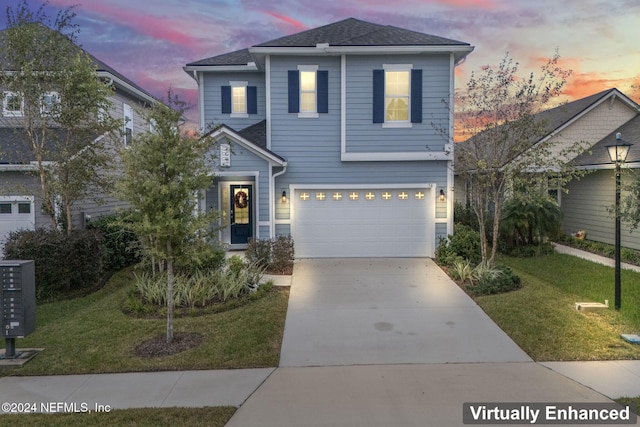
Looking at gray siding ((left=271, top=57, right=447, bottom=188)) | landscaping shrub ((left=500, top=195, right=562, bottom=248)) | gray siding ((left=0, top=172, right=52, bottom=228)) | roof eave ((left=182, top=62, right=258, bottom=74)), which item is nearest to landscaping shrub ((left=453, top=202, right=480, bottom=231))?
landscaping shrub ((left=500, top=195, right=562, bottom=248))

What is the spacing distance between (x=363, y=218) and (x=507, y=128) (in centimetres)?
480

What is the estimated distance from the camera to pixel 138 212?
6125 mm

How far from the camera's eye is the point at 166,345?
20.8 ft

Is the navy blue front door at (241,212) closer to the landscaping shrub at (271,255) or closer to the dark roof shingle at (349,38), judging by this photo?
the landscaping shrub at (271,255)

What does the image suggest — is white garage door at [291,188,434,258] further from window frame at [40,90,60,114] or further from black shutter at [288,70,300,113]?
window frame at [40,90,60,114]

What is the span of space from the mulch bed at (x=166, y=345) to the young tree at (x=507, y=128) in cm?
694

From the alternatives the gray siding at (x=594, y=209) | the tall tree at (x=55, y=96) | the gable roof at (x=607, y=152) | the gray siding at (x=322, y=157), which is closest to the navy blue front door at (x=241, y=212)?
the gray siding at (x=322, y=157)

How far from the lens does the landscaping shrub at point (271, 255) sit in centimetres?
1141

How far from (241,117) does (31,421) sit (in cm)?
1180

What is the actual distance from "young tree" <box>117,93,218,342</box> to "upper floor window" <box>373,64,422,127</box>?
24.6ft

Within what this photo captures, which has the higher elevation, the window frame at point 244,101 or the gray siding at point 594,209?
the window frame at point 244,101

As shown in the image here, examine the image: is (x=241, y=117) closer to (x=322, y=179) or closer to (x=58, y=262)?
(x=322, y=179)

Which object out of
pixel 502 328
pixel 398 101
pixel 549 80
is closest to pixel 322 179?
pixel 398 101

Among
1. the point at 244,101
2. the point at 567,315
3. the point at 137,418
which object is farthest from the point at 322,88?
the point at 137,418
